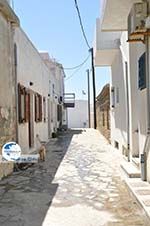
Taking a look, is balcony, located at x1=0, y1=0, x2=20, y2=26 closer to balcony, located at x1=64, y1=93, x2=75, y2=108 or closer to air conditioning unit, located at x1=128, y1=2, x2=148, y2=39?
air conditioning unit, located at x1=128, y1=2, x2=148, y2=39

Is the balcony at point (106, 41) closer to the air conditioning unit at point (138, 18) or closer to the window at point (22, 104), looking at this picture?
the window at point (22, 104)

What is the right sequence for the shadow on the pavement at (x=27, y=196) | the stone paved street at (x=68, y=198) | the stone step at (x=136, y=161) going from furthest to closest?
the stone step at (x=136, y=161)
the shadow on the pavement at (x=27, y=196)
the stone paved street at (x=68, y=198)

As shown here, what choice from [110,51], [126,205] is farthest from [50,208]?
[110,51]

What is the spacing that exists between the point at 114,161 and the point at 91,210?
4873 mm

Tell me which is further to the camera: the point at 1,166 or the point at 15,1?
the point at 15,1

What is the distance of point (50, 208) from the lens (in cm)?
491

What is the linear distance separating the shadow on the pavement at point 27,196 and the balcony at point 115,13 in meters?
3.61

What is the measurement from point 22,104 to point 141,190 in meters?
5.39

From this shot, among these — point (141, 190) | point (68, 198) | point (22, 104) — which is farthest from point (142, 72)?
point (22, 104)

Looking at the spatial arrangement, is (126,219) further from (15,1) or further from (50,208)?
(15,1)

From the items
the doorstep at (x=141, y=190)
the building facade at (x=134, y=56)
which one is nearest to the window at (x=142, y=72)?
the building facade at (x=134, y=56)

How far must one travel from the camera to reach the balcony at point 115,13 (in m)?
6.73

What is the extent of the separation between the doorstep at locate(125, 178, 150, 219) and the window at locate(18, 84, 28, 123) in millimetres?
4183

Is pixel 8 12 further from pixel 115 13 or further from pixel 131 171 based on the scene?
pixel 131 171
